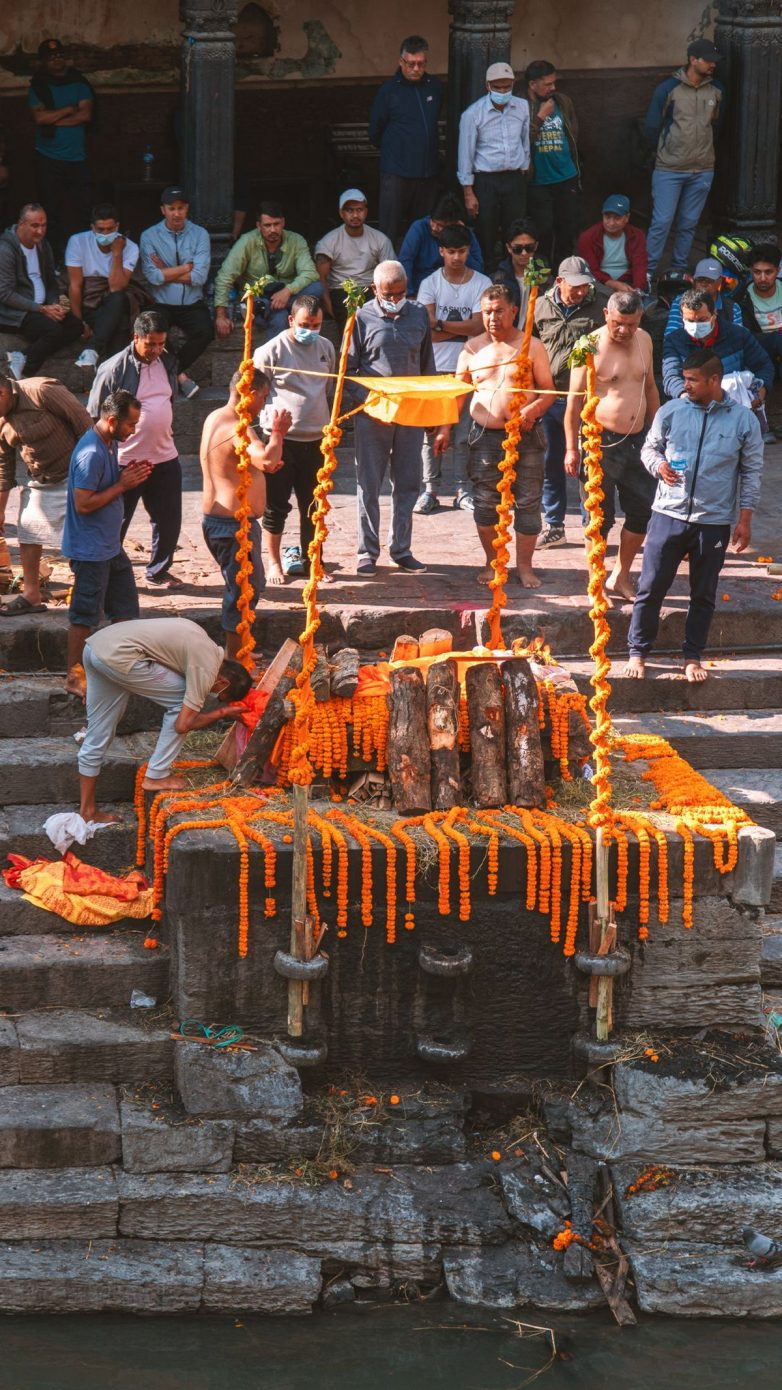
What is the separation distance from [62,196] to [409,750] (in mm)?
7523

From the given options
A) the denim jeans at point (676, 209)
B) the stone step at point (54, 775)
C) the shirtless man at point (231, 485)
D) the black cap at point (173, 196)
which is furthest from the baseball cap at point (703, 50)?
the stone step at point (54, 775)

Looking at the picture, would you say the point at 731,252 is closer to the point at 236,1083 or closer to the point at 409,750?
the point at 409,750

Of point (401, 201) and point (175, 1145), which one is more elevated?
point (401, 201)

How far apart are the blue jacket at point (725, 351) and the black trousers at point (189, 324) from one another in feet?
11.2

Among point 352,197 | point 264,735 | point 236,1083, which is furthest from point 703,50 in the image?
point 236,1083

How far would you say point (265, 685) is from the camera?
30.3 feet

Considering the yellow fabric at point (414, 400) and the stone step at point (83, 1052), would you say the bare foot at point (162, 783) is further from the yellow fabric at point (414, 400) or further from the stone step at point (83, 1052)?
the yellow fabric at point (414, 400)

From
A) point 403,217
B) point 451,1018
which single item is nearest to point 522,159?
point 403,217

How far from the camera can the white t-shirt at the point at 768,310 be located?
14.4 metres

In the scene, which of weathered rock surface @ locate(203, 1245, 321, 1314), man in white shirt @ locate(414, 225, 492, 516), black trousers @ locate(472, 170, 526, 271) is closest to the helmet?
black trousers @ locate(472, 170, 526, 271)

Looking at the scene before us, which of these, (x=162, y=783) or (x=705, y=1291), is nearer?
(x=705, y=1291)

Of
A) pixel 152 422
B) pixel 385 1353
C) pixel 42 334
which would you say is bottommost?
pixel 385 1353

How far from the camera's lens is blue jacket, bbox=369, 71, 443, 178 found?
570 inches

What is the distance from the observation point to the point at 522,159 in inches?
567
